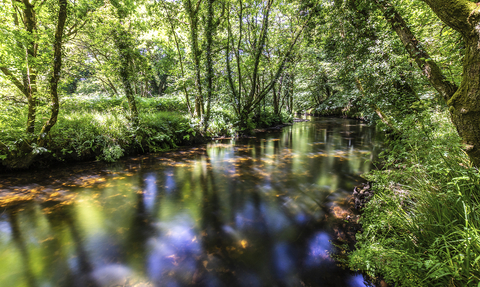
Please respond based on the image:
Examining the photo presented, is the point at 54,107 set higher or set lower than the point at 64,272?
higher

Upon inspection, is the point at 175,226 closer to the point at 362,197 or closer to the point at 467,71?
the point at 362,197

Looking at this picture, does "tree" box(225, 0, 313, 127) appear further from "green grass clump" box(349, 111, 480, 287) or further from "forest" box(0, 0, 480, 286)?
"green grass clump" box(349, 111, 480, 287)

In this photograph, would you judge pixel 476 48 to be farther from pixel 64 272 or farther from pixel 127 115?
pixel 127 115

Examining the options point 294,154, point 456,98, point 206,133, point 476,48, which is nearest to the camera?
point 476,48

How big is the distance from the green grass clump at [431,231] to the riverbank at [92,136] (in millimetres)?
7140

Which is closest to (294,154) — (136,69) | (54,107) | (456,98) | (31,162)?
(456,98)

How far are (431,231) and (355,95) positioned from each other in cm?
640

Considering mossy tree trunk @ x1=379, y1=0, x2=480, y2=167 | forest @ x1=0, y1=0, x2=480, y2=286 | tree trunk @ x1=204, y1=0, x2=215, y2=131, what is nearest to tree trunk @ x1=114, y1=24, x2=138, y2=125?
forest @ x1=0, y1=0, x2=480, y2=286

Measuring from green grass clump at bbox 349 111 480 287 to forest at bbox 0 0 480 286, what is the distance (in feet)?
0.05

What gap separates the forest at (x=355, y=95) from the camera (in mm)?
1789

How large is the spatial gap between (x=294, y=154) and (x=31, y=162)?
332 inches

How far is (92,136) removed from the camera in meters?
6.12

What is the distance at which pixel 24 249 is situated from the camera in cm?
248

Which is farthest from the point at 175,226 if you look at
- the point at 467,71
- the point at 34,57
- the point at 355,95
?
the point at 355,95
